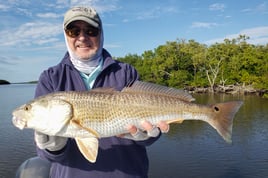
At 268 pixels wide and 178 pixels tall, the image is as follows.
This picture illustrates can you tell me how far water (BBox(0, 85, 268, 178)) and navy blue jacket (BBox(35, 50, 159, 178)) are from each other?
515 inches

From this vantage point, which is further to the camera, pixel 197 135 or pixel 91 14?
pixel 197 135

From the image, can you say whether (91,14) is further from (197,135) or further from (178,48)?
(178,48)

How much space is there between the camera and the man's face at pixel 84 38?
12.0ft

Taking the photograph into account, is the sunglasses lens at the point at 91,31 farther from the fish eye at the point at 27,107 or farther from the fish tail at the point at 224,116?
the fish tail at the point at 224,116

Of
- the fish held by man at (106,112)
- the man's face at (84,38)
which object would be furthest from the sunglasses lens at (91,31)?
the fish held by man at (106,112)

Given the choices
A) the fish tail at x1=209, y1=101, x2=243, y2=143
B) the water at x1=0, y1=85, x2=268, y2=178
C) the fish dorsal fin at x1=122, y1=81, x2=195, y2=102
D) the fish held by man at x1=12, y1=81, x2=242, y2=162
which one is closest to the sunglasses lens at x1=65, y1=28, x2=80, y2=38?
the fish held by man at x1=12, y1=81, x2=242, y2=162

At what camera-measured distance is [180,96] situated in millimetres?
3809

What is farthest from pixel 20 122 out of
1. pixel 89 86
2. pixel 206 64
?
pixel 206 64

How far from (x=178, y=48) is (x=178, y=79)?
7.48 m

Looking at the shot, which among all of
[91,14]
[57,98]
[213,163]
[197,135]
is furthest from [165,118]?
[197,135]

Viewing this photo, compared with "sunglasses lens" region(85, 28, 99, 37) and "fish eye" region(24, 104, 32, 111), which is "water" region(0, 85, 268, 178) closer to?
"sunglasses lens" region(85, 28, 99, 37)

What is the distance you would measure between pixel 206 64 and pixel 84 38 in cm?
6449

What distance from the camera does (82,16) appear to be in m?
3.57

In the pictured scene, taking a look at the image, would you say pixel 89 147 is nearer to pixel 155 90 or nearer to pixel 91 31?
pixel 155 90
